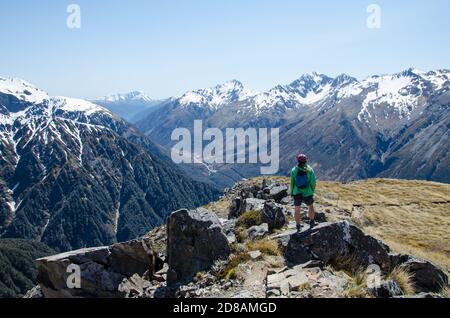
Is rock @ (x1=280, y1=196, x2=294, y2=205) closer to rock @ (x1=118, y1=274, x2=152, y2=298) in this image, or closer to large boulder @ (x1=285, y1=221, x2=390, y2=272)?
large boulder @ (x1=285, y1=221, x2=390, y2=272)

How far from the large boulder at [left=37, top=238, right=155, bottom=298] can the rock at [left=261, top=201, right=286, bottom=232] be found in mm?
7994

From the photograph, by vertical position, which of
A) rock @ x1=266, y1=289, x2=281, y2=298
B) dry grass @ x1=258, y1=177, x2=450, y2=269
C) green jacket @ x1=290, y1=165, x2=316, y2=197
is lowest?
dry grass @ x1=258, y1=177, x2=450, y2=269

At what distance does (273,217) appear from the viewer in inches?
1006

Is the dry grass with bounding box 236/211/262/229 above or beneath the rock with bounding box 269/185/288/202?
above

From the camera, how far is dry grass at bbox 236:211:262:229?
2707 cm

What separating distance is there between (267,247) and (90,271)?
7.93 m

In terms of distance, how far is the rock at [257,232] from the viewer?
23859 mm

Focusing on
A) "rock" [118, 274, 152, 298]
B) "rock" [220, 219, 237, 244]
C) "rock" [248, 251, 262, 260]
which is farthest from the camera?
"rock" [220, 219, 237, 244]

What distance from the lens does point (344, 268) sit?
65.0 ft

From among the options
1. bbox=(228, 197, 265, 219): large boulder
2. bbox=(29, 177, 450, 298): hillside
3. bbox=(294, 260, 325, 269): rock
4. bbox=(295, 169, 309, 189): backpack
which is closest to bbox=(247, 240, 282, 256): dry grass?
bbox=(29, 177, 450, 298): hillside

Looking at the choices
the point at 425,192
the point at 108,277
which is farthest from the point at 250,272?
the point at 425,192

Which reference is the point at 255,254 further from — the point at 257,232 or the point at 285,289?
the point at 257,232

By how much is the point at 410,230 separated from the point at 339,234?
94.2 feet

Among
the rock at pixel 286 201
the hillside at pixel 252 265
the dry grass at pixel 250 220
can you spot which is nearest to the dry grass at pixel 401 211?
the rock at pixel 286 201
